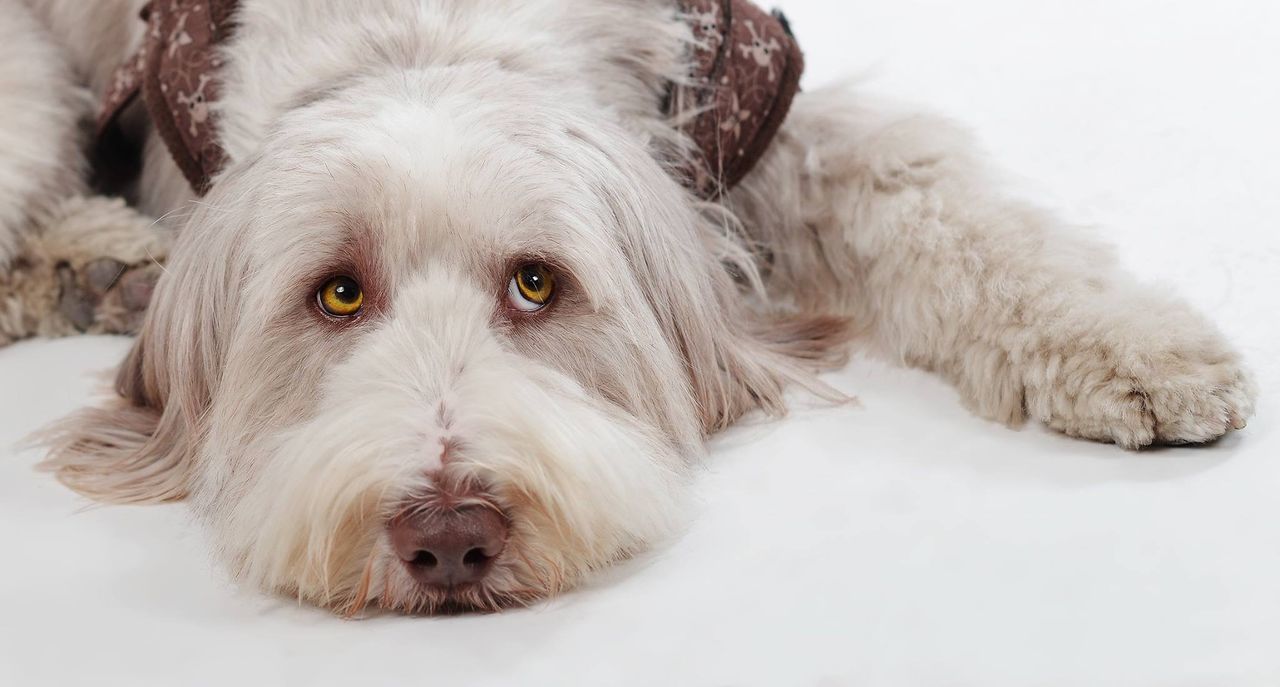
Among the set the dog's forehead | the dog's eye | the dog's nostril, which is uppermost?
the dog's forehead

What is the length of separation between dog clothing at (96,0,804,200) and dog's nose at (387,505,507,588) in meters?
1.21

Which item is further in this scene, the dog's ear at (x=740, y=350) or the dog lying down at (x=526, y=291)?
the dog's ear at (x=740, y=350)

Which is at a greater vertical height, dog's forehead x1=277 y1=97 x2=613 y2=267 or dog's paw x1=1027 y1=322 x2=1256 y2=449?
dog's forehead x1=277 y1=97 x2=613 y2=267

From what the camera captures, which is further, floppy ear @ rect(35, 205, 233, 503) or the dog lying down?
floppy ear @ rect(35, 205, 233, 503)

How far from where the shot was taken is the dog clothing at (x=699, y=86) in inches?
122

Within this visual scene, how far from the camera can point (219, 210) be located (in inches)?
103

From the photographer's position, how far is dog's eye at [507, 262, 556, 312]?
2408 mm

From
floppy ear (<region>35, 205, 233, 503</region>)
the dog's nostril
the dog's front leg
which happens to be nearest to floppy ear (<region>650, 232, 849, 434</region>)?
the dog's front leg

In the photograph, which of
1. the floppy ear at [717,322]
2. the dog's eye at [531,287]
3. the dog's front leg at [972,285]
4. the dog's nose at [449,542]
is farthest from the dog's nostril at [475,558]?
the dog's front leg at [972,285]

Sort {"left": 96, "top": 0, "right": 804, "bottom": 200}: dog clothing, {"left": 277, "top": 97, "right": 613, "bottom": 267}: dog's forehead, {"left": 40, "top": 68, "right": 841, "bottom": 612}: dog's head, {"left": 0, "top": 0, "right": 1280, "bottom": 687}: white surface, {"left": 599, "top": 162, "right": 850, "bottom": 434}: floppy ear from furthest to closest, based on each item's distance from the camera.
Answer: {"left": 96, "top": 0, "right": 804, "bottom": 200}: dog clothing
{"left": 599, "top": 162, "right": 850, "bottom": 434}: floppy ear
{"left": 277, "top": 97, "right": 613, "bottom": 267}: dog's forehead
{"left": 40, "top": 68, "right": 841, "bottom": 612}: dog's head
{"left": 0, "top": 0, "right": 1280, "bottom": 687}: white surface

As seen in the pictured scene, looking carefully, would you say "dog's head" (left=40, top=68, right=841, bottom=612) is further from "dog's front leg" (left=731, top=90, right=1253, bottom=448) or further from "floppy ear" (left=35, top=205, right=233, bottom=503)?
"dog's front leg" (left=731, top=90, right=1253, bottom=448)

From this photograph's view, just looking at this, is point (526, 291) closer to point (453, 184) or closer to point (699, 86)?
point (453, 184)

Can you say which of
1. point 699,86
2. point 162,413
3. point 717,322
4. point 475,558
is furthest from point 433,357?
point 699,86

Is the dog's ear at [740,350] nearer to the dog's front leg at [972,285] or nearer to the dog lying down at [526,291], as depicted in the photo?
the dog lying down at [526,291]
